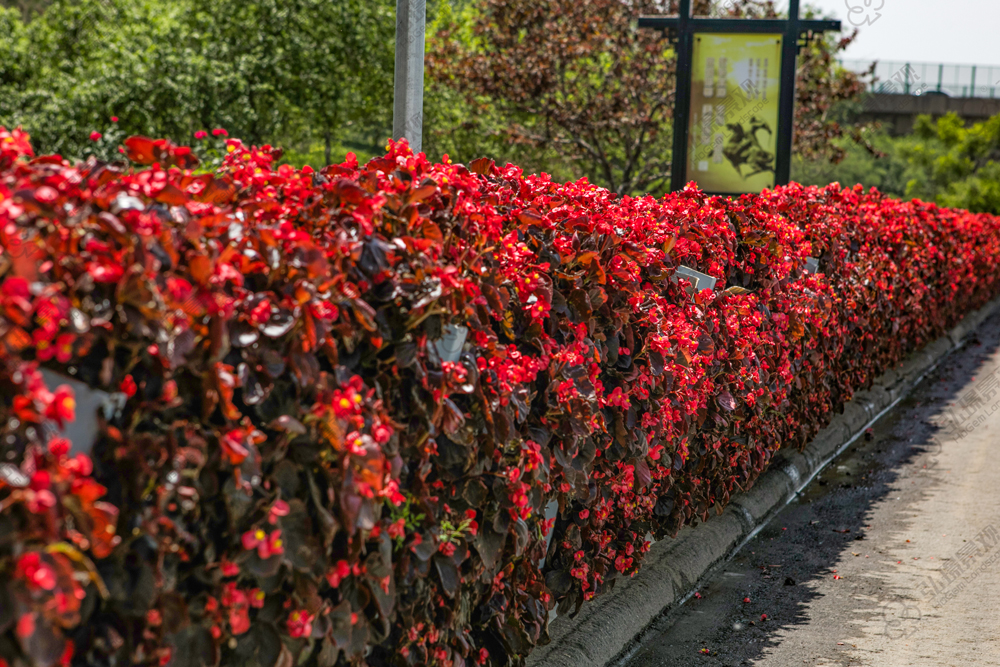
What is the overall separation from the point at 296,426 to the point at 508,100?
595 inches

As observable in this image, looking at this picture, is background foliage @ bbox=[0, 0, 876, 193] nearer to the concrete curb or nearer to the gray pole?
the concrete curb

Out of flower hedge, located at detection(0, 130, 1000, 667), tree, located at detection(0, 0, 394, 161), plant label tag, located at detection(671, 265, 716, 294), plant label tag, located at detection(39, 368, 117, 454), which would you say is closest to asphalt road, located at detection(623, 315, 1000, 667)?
flower hedge, located at detection(0, 130, 1000, 667)

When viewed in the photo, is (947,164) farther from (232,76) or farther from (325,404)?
(325,404)

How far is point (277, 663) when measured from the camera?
2.05 meters

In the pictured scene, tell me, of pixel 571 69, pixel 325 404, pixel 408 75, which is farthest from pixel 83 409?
pixel 571 69

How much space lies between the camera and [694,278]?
14.3 ft

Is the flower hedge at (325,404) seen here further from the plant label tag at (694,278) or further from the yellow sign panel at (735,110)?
the yellow sign panel at (735,110)

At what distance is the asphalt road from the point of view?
3.81 metres

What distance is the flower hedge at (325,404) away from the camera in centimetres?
164

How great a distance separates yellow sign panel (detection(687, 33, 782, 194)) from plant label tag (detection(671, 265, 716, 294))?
15.3 ft

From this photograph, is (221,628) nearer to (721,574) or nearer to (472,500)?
(472,500)

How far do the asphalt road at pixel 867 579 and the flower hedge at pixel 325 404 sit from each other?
0.51 metres

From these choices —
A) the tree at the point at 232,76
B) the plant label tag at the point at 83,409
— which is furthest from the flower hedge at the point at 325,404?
the tree at the point at 232,76

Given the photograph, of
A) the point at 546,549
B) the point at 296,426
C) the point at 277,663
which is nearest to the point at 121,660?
the point at 277,663
